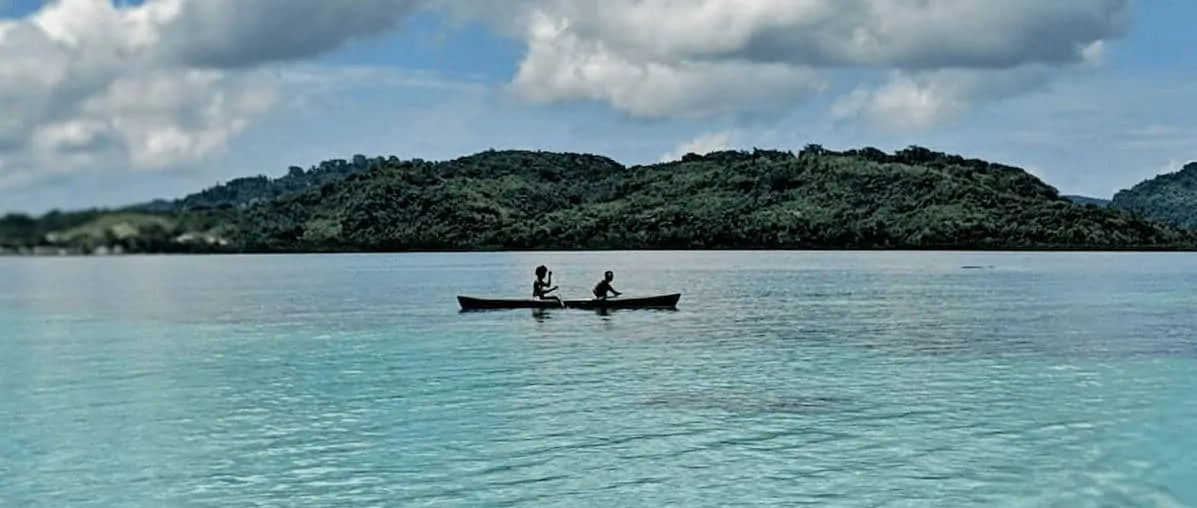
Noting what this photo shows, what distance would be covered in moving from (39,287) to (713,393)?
3505 inches

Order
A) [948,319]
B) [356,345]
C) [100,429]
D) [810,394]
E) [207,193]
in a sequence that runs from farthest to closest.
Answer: [948,319] < [356,345] < [810,394] < [100,429] < [207,193]

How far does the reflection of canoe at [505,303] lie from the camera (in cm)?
5228

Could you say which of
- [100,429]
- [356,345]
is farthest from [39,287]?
[100,429]

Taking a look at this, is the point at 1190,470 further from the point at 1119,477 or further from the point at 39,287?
the point at 39,287

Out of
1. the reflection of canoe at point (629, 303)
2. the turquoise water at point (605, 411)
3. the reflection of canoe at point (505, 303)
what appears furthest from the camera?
the reflection of canoe at point (505, 303)

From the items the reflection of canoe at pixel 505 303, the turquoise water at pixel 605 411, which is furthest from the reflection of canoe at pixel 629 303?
the reflection of canoe at pixel 505 303

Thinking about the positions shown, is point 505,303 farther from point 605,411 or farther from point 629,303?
point 605,411

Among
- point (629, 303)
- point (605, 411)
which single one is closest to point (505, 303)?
point (629, 303)

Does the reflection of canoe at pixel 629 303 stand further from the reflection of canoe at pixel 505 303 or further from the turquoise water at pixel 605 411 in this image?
the reflection of canoe at pixel 505 303

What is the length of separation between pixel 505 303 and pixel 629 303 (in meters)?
5.49

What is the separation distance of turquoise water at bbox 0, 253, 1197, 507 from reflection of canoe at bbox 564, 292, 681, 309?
28.5 inches

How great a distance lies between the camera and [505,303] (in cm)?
5375

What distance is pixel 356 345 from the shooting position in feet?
136

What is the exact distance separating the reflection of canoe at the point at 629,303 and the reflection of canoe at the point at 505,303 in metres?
0.87
